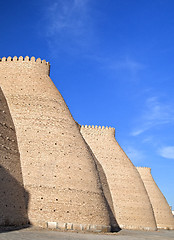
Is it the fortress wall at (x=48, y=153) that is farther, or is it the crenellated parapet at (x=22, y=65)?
the crenellated parapet at (x=22, y=65)

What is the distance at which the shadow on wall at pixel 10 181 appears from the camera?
56.3 ft

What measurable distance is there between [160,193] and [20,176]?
24.7m

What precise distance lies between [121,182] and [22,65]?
48.2ft

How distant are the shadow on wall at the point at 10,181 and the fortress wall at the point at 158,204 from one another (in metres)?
22.6

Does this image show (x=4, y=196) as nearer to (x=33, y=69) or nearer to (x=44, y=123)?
(x=44, y=123)

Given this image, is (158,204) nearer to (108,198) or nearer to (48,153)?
(108,198)

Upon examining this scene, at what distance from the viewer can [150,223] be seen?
3064cm

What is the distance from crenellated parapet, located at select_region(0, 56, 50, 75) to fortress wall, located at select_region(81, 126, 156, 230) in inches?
431

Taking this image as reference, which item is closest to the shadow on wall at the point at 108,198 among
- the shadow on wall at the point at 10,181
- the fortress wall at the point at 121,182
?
the fortress wall at the point at 121,182

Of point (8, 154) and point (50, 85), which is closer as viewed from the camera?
point (8, 154)

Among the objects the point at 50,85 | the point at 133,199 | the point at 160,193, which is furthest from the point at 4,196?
the point at 160,193

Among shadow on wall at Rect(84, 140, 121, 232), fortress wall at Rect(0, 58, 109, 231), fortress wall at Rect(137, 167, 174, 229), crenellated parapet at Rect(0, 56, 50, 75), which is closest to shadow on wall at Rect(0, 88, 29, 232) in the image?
fortress wall at Rect(0, 58, 109, 231)

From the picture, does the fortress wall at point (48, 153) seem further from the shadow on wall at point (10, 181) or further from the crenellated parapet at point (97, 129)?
the crenellated parapet at point (97, 129)

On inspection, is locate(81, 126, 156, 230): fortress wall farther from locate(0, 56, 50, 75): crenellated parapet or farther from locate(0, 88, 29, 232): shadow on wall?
locate(0, 88, 29, 232): shadow on wall
